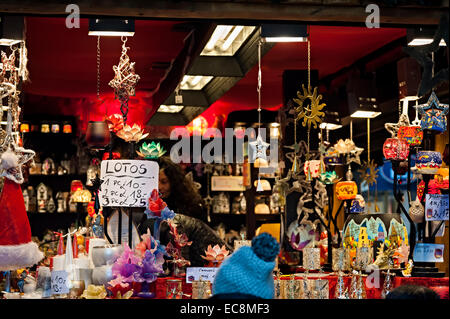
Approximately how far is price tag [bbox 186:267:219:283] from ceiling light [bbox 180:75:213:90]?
3.62 m

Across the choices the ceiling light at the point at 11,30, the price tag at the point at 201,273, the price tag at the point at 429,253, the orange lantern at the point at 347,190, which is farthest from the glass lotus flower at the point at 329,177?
the ceiling light at the point at 11,30

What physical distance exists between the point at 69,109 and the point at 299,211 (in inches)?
178

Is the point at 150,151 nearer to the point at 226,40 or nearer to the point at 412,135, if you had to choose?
the point at 412,135

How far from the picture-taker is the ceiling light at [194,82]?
697 cm

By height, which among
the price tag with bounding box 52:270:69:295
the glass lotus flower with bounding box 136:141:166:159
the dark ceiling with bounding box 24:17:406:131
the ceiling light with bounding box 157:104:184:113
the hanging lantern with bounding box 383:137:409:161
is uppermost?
the dark ceiling with bounding box 24:17:406:131

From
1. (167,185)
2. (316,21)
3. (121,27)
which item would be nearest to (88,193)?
(167,185)

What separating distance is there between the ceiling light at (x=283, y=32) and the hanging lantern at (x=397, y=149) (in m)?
0.83

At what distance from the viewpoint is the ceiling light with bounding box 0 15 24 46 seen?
4262 millimetres

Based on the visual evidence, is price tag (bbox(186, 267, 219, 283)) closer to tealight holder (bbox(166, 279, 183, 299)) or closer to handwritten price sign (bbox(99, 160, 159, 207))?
tealight holder (bbox(166, 279, 183, 299))

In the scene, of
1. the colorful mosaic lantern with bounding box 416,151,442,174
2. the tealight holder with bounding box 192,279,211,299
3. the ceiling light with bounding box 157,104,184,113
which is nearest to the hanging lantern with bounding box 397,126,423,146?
the colorful mosaic lantern with bounding box 416,151,442,174

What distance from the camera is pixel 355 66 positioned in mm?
7164

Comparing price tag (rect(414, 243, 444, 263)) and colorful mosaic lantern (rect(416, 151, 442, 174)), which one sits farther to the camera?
colorful mosaic lantern (rect(416, 151, 442, 174))
